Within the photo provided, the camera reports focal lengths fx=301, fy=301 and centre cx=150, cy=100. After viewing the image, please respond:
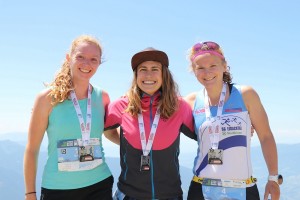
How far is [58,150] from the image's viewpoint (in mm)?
4527

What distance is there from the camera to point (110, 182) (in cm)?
487

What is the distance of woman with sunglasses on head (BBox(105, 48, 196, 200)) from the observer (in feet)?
14.5

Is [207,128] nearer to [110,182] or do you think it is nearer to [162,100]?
[162,100]

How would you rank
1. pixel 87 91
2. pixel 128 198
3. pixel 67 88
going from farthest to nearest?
pixel 87 91 → pixel 67 88 → pixel 128 198

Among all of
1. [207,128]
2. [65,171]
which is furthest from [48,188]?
[207,128]

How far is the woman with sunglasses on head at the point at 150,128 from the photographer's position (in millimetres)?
4422

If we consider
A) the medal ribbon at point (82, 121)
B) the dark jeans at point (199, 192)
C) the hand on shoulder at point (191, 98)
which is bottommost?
the dark jeans at point (199, 192)

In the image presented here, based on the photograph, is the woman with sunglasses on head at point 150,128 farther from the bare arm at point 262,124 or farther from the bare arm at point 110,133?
the bare arm at point 262,124

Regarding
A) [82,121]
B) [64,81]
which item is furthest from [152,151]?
[64,81]

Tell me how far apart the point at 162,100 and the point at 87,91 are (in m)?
1.34

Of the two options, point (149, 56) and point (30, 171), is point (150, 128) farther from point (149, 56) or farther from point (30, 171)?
point (30, 171)

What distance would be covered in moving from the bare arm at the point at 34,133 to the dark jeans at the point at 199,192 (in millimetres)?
2432

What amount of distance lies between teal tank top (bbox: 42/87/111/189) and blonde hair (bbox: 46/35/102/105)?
0.13 metres

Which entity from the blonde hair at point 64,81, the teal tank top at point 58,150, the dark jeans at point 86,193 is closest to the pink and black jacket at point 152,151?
the dark jeans at point 86,193
